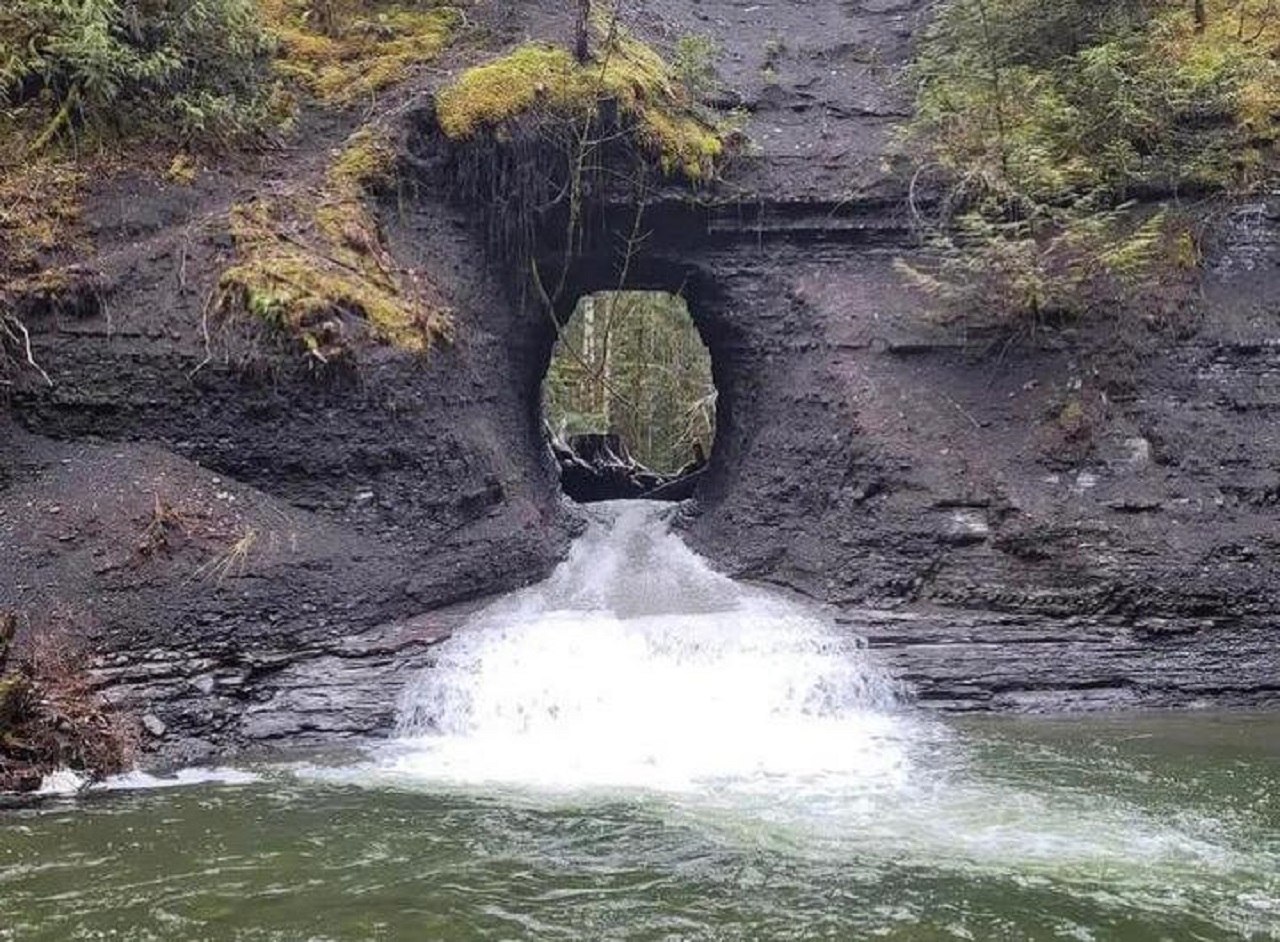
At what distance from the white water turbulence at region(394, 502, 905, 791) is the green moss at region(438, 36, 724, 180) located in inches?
248

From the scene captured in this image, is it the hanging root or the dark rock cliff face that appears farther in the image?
the hanging root

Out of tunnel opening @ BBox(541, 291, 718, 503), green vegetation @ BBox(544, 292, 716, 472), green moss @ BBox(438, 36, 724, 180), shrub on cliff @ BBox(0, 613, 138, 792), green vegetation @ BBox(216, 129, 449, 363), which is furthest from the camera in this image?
green vegetation @ BBox(544, 292, 716, 472)

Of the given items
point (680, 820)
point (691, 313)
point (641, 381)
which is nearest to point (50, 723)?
point (680, 820)

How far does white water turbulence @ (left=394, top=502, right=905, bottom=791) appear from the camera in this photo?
9.08 meters

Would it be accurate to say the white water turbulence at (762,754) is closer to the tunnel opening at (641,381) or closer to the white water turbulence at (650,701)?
the white water turbulence at (650,701)

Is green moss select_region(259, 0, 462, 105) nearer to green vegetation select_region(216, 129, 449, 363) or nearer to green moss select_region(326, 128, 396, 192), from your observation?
green moss select_region(326, 128, 396, 192)

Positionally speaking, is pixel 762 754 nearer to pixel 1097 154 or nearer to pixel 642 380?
pixel 1097 154

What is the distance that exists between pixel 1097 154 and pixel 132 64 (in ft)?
38.5

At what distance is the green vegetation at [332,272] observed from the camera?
12422 mm

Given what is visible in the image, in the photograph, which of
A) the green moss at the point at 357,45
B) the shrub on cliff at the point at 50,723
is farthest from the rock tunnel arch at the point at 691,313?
the shrub on cliff at the point at 50,723

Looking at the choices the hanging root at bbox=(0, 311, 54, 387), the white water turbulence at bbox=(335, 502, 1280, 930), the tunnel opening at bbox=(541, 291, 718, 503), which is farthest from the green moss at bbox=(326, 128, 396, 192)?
the tunnel opening at bbox=(541, 291, 718, 503)

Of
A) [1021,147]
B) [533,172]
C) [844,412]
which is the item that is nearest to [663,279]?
[533,172]

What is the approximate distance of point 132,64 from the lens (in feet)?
43.7

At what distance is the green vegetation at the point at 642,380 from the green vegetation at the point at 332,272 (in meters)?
15.3
